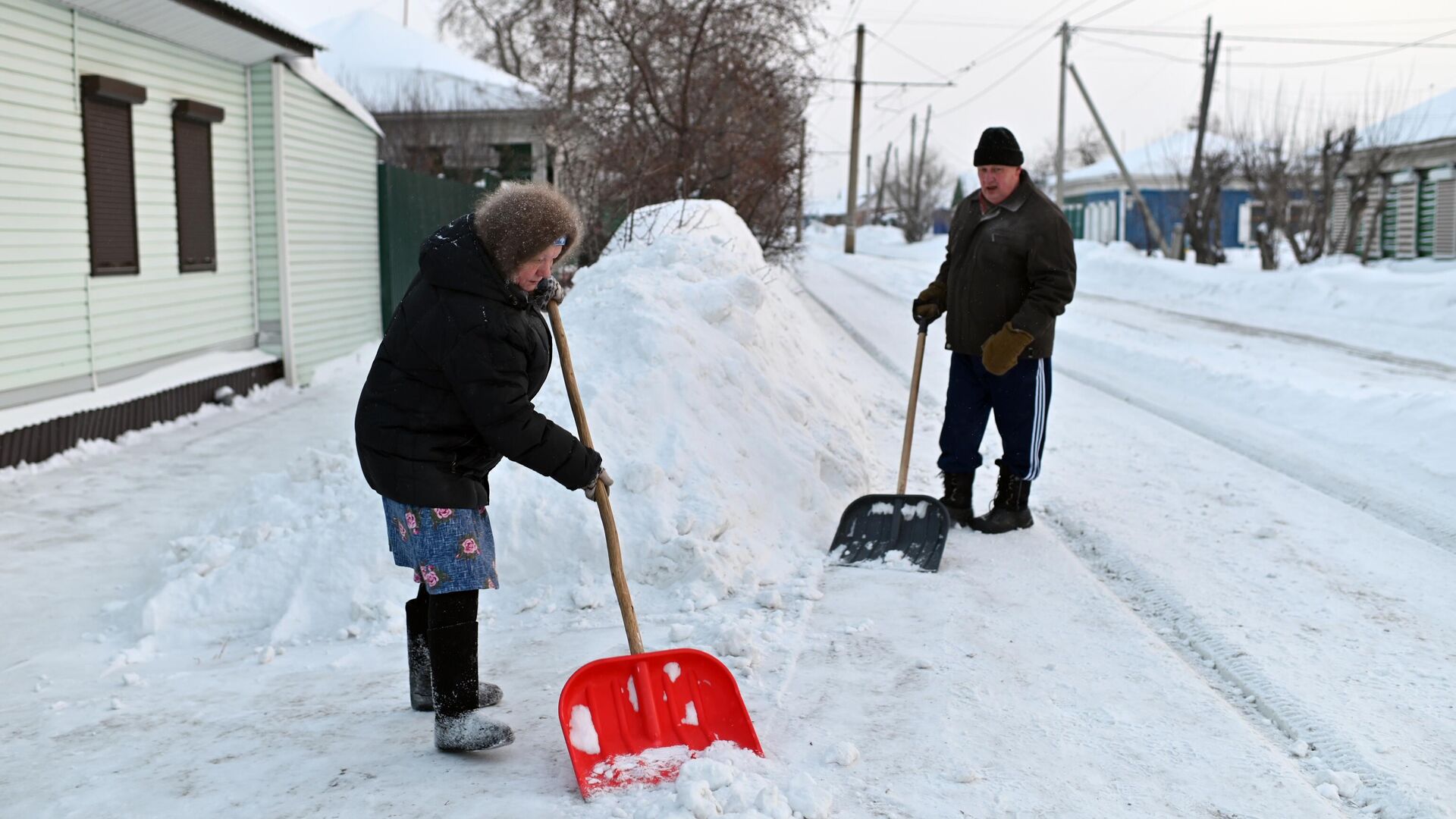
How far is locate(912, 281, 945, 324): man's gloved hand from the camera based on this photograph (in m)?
5.90

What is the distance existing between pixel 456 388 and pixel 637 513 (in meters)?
1.88

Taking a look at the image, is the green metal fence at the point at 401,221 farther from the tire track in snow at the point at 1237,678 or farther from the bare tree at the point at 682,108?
the tire track in snow at the point at 1237,678

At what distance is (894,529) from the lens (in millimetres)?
5176

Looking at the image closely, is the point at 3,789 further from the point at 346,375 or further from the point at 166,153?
the point at 346,375

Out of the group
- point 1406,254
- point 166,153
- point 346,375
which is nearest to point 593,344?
point 166,153

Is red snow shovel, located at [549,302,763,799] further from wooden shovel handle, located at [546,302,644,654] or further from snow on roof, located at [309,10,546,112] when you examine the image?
snow on roof, located at [309,10,546,112]

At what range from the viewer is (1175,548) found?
523 centimetres

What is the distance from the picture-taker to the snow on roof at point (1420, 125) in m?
27.5

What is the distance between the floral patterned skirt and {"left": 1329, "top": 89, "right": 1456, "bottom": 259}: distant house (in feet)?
92.7

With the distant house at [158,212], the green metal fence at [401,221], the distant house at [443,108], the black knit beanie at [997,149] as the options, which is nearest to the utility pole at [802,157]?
the green metal fence at [401,221]

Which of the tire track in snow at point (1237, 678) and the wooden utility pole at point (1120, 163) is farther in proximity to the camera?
the wooden utility pole at point (1120, 163)

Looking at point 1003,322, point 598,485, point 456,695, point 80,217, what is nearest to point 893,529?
point 1003,322

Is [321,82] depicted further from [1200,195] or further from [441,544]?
[1200,195]

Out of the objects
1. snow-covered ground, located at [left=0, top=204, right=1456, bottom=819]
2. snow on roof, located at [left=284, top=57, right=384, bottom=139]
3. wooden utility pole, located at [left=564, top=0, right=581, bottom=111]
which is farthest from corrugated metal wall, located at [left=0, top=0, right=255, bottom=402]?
wooden utility pole, located at [left=564, top=0, right=581, bottom=111]
